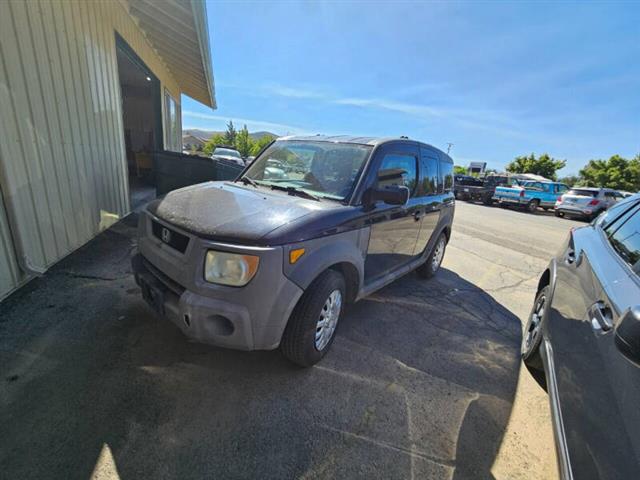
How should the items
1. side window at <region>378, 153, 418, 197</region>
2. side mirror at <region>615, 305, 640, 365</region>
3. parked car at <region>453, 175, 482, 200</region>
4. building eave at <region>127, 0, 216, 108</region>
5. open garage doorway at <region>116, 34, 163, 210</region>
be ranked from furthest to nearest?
1. parked car at <region>453, 175, 482, 200</region>
2. open garage doorway at <region>116, 34, 163, 210</region>
3. building eave at <region>127, 0, 216, 108</region>
4. side window at <region>378, 153, 418, 197</region>
5. side mirror at <region>615, 305, 640, 365</region>

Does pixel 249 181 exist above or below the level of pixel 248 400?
above

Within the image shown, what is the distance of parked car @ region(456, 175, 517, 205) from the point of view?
1941 centimetres

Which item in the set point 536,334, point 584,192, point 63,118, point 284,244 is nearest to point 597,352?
point 536,334

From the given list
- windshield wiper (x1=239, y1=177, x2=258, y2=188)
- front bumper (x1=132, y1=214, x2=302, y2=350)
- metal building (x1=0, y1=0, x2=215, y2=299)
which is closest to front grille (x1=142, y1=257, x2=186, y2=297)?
front bumper (x1=132, y1=214, x2=302, y2=350)

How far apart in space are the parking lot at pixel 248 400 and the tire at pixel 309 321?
202 millimetres

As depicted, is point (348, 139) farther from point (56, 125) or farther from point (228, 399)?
point (56, 125)

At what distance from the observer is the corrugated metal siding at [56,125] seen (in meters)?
3.14

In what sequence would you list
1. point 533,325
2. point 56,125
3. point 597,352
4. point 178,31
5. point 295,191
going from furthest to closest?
point 178,31, point 56,125, point 533,325, point 295,191, point 597,352

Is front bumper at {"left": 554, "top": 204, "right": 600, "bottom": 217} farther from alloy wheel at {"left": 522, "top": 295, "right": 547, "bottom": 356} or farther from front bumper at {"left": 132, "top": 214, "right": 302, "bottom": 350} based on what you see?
front bumper at {"left": 132, "top": 214, "right": 302, "bottom": 350}

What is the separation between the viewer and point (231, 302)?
1957 mm

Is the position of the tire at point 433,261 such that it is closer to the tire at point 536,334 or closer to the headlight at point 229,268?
the tire at point 536,334

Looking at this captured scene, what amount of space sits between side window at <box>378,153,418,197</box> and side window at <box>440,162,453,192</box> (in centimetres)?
108

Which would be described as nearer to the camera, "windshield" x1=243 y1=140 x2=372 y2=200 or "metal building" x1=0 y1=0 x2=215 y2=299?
"windshield" x1=243 y1=140 x2=372 y2=200

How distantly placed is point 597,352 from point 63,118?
572 centimetres
